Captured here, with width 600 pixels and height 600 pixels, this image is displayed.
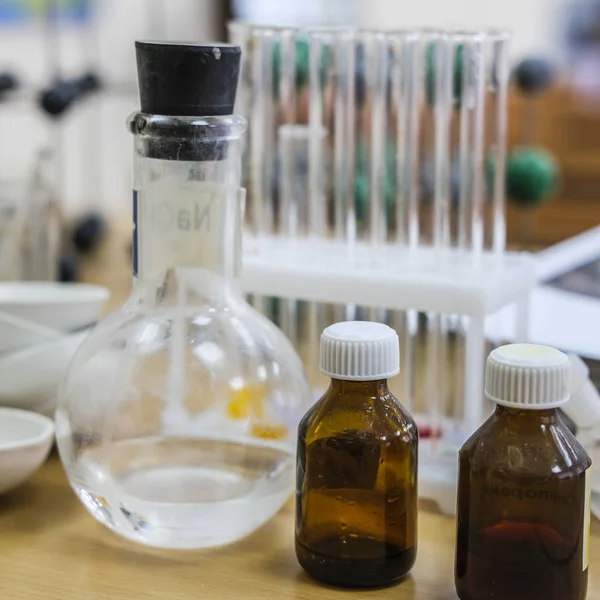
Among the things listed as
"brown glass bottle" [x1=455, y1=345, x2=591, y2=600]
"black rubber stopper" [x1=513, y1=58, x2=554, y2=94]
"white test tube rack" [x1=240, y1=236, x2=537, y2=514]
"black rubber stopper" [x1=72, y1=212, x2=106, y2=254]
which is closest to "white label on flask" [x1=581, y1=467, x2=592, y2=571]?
"brown glass bottle" [x1=455, y1=345, x2=591, y2=600]

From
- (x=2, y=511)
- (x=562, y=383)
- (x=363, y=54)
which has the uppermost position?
(x=363, y=54)

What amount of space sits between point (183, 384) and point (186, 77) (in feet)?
0.51

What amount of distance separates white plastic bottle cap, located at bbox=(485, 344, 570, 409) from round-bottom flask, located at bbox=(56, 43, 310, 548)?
144mm

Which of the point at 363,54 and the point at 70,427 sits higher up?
the point at 363,54

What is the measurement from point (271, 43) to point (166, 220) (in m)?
0.19

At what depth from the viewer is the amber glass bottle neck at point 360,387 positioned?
0.47m

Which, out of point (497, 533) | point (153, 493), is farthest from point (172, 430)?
point (497, 533)

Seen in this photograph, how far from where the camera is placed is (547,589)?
436mm

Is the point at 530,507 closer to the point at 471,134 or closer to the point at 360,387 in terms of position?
the point at 360,387

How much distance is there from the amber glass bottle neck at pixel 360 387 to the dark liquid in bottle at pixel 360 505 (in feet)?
0.06

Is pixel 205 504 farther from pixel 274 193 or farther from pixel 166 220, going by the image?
pixel 274 193

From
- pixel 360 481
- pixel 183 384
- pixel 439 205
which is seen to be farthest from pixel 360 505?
pixel 439 205

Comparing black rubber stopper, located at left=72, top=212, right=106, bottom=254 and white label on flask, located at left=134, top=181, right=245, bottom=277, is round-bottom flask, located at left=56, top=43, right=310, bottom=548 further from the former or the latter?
black rubber stopper, located at left=72, top=212, right=106, bottom=254

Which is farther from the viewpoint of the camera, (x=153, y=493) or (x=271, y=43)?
(x=271, y=43)
